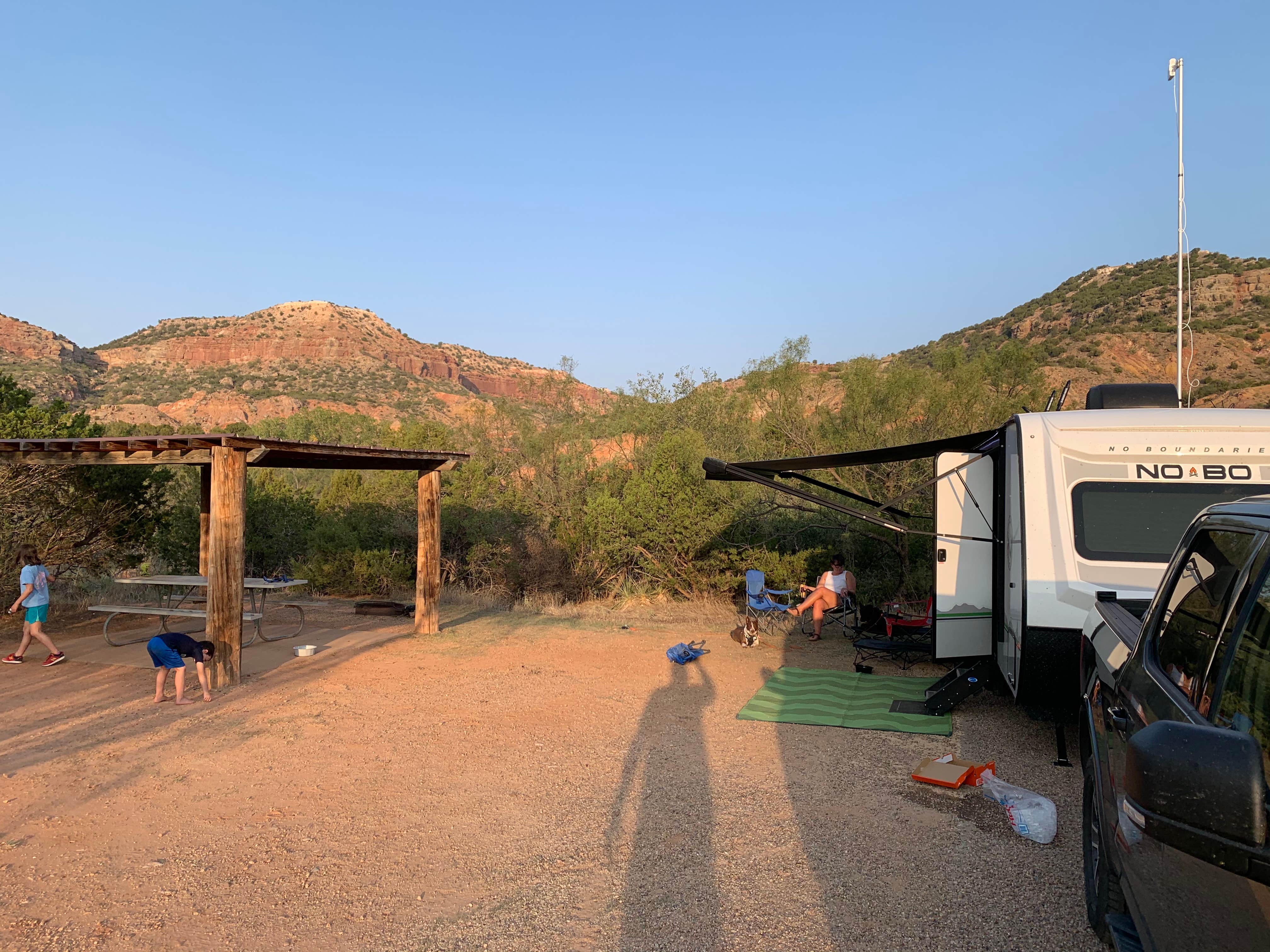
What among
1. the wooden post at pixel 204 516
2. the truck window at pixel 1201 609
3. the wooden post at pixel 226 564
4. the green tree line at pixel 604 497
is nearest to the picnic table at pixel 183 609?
the wooden post at pixel 226 564

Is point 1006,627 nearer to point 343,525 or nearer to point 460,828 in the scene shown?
point 460,828

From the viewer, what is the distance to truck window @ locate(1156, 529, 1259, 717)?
1940mm

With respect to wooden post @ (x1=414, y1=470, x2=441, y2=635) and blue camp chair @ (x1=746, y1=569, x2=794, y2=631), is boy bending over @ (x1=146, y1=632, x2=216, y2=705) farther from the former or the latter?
blue camp chair @ (x1=746, y1=569, x2=794, y2=631)

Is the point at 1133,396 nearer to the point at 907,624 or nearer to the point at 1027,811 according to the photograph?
the point at 907,624

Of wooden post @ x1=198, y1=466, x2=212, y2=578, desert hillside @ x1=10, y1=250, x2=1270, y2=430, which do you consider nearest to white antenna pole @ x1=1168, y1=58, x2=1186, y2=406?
desert hillside @ x1=10, y1=250, x2=1270, y2=430

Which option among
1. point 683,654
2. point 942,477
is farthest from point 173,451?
point 942,477

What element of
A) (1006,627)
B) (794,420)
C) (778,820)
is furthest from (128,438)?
(794,420)

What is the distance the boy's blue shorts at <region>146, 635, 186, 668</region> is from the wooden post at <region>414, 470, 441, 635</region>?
3783 millimetres

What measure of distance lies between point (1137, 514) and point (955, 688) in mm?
2026

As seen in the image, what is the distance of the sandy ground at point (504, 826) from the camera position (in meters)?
3.40

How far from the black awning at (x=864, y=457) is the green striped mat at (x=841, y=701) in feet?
6.53

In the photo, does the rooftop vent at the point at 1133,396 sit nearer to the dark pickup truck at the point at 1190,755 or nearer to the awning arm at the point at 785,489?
Result: the awning arm at the point at 785,489

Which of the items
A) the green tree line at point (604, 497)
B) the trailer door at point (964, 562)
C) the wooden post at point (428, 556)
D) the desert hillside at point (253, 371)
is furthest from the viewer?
the desert hillside at point (253, 371)

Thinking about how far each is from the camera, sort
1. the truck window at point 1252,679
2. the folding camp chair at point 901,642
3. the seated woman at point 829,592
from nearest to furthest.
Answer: the truck window at point 1252,679
the folding camp chair at point 901,642
the seated woman at point 829,592
